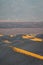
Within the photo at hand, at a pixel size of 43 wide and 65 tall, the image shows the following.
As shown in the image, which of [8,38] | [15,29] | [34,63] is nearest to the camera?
[34,63]

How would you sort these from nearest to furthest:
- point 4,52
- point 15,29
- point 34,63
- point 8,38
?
1. point 34,63
2. point 4,52
3. point 8,38
4. point 15,29

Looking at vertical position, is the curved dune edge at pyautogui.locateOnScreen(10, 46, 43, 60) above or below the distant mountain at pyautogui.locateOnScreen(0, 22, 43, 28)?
below

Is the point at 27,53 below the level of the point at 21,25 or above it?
below

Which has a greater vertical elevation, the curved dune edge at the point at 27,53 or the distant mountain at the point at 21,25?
the distant mountain at the point at 21,25

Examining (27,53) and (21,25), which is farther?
(21,25)

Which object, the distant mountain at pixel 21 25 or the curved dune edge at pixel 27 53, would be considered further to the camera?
the distant mountain at pixel 21 25

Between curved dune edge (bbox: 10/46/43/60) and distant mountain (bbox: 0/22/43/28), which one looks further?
distant mountain (bbox: 0/22/43/28)
